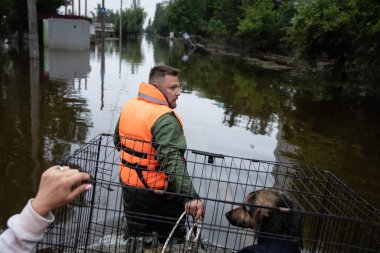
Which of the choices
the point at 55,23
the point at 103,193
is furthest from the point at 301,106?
the point at 55,23

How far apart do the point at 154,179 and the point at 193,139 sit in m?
5.05

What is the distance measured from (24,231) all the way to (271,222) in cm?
162

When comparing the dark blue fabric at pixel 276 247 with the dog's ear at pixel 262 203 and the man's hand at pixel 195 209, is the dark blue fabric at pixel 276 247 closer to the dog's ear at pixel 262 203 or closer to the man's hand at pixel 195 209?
the dog's ear at pixel 262 203

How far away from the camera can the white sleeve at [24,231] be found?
1.21 meters

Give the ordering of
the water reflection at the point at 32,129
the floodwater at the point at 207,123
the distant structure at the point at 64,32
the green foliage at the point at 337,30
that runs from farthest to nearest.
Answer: the distant structure at the point at 64,32 < the green foliage at the point at 337,30 < the floodwater at the point at 207,123 < the water reflection at the point at 32,129

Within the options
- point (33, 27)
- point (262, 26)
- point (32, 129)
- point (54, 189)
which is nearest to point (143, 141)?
point (54, 189)

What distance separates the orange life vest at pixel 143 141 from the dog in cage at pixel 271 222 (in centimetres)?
68

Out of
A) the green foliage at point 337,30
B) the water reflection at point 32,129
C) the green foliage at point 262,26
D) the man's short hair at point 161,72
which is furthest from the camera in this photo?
the green foliage at point 262,26

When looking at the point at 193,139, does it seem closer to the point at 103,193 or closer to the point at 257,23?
the point at 103,193

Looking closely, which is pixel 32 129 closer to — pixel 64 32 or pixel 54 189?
pixel 54 189

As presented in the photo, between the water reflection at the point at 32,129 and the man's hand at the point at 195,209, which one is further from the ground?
the man's hand at the point at 195,209

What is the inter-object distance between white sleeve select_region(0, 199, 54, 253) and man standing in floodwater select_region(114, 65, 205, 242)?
5.02ft

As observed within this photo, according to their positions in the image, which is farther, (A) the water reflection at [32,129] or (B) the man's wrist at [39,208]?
(A) the water reflection at [32,129]

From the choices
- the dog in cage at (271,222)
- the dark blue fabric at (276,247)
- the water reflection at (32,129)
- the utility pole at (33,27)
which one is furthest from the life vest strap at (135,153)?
the utility pole at (33,27)
